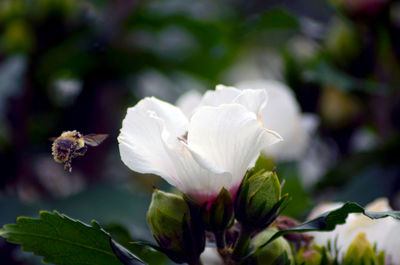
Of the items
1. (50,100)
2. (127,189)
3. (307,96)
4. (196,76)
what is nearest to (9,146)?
(50,100)

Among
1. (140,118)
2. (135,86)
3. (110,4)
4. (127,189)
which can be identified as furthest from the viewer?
(110,4)

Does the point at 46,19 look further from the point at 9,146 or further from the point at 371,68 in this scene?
the point at 371,68

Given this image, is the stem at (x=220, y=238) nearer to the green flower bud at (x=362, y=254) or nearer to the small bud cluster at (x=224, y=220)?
the small bud cluster at (x=224, y=220)

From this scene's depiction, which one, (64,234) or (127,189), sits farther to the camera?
(127,189)

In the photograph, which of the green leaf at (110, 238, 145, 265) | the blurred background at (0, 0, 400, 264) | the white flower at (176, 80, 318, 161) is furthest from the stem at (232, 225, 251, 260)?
the blurred background at (0, 0, 400, 264)

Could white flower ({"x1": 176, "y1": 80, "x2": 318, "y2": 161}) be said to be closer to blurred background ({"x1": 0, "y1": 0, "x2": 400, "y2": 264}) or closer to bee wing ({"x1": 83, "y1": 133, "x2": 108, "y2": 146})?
blurred background ({"x1": 0, "y1": 0, "x2": 400, "y2": 264})

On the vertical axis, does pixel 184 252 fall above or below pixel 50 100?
below

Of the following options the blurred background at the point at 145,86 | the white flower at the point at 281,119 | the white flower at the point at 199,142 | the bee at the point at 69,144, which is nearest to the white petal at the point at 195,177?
the white flower at the point at 199,142
